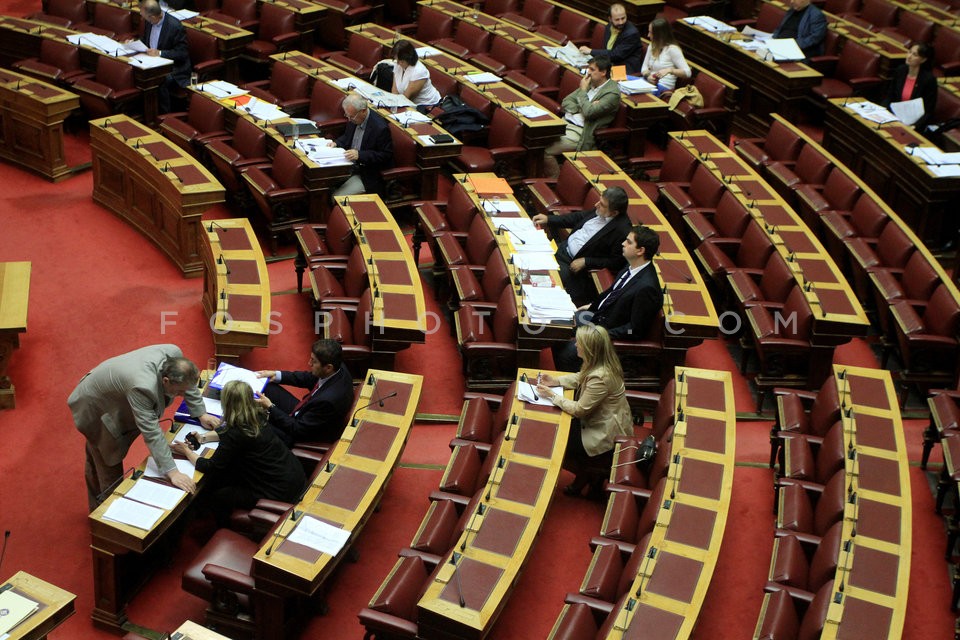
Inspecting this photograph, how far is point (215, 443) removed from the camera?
4707 millimetres

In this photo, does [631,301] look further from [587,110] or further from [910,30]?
[910,30]

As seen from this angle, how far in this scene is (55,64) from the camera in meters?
8.91

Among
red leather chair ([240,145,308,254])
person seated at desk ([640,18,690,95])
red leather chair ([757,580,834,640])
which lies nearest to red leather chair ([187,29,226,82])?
red leather chair ([240,145,308,254])

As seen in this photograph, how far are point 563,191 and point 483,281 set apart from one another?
1.30m

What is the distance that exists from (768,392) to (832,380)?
0.75 metres

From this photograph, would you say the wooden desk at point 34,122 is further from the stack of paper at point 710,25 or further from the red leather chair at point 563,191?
the stack of paper at point 710,25

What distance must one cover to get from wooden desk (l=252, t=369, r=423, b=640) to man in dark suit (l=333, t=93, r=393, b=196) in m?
2.40

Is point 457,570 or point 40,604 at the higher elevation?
point 457,570

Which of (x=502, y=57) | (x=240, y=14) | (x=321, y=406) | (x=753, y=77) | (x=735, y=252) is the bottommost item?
(x=321, y=406)

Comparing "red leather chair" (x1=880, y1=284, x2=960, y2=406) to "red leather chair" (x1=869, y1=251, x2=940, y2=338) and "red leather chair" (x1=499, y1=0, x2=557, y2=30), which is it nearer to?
"red leather chair" (x1=869, y1=251, x2=940, y2=338)

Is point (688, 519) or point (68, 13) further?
point (68, 13)

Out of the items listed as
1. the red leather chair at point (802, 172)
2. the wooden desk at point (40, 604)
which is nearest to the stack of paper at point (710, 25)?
the red leather chair at point (802, 172)

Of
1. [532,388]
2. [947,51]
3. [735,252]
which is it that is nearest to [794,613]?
[532,388]

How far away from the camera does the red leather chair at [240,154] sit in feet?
24.4
